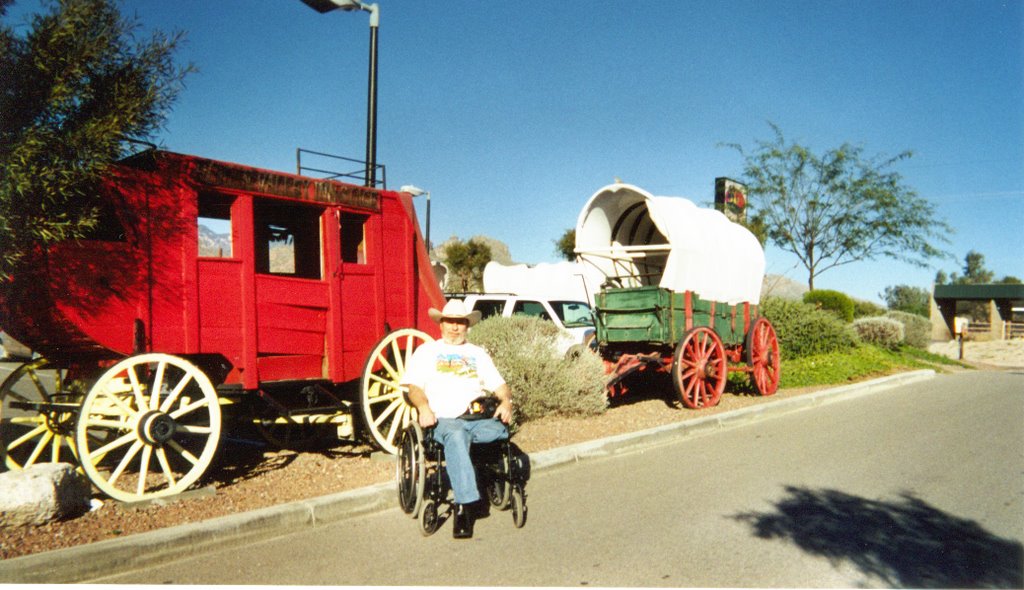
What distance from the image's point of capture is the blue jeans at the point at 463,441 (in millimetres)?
4520

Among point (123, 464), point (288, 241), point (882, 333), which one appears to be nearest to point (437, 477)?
point (123, 464)

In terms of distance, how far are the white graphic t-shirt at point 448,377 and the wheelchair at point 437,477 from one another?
24 cm

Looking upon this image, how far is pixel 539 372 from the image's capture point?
8.47m

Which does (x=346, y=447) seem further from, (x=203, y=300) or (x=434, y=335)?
(x=203, y=300)

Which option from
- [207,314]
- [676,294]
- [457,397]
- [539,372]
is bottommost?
[539,372]

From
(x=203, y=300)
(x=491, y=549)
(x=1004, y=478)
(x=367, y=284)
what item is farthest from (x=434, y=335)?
(x=1004, y=478)

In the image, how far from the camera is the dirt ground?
4254 mm

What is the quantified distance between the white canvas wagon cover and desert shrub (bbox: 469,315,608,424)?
5.69ft

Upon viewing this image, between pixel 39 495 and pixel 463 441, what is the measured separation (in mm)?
2683

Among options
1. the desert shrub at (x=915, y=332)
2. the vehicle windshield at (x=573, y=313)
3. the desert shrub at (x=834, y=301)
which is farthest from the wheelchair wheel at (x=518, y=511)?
the desert shrub at (x=915, y=332)

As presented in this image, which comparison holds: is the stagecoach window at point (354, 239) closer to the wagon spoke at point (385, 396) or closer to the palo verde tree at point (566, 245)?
the wagon spoke at point (385, 396)

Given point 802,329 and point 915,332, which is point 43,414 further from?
point 915,332

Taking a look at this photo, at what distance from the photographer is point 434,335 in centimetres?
732

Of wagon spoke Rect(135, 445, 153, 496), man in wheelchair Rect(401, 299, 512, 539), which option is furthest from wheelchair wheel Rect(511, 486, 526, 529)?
wagon spoke Rect(135, 445, 153, 496)
